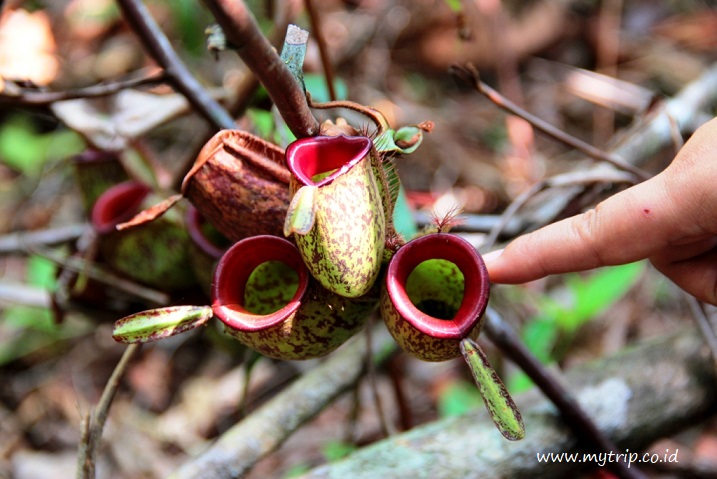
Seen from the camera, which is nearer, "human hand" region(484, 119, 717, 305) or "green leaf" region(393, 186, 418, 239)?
"human hand" region(484, 119, 717, 305)

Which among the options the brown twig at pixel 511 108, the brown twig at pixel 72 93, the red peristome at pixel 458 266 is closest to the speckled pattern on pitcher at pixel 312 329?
the red peristome at pixel 458 266

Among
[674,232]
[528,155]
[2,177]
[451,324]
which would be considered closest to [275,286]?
[451,324]

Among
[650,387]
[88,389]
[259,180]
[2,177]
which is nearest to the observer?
[259,180]

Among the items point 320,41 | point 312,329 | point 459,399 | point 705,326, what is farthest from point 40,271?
point 705,326

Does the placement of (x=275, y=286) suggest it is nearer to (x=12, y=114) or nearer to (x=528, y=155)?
(x=528, y=155)

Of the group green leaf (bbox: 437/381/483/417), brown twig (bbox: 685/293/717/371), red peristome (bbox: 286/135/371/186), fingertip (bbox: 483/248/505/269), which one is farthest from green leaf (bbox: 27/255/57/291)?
brown twig (bbox: 685/293/717/371)

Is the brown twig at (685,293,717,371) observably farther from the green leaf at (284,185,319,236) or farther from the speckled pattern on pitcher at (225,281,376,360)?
the green leaf at (284,185,319,236)

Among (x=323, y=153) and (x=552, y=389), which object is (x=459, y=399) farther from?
(x=323, y=153)
